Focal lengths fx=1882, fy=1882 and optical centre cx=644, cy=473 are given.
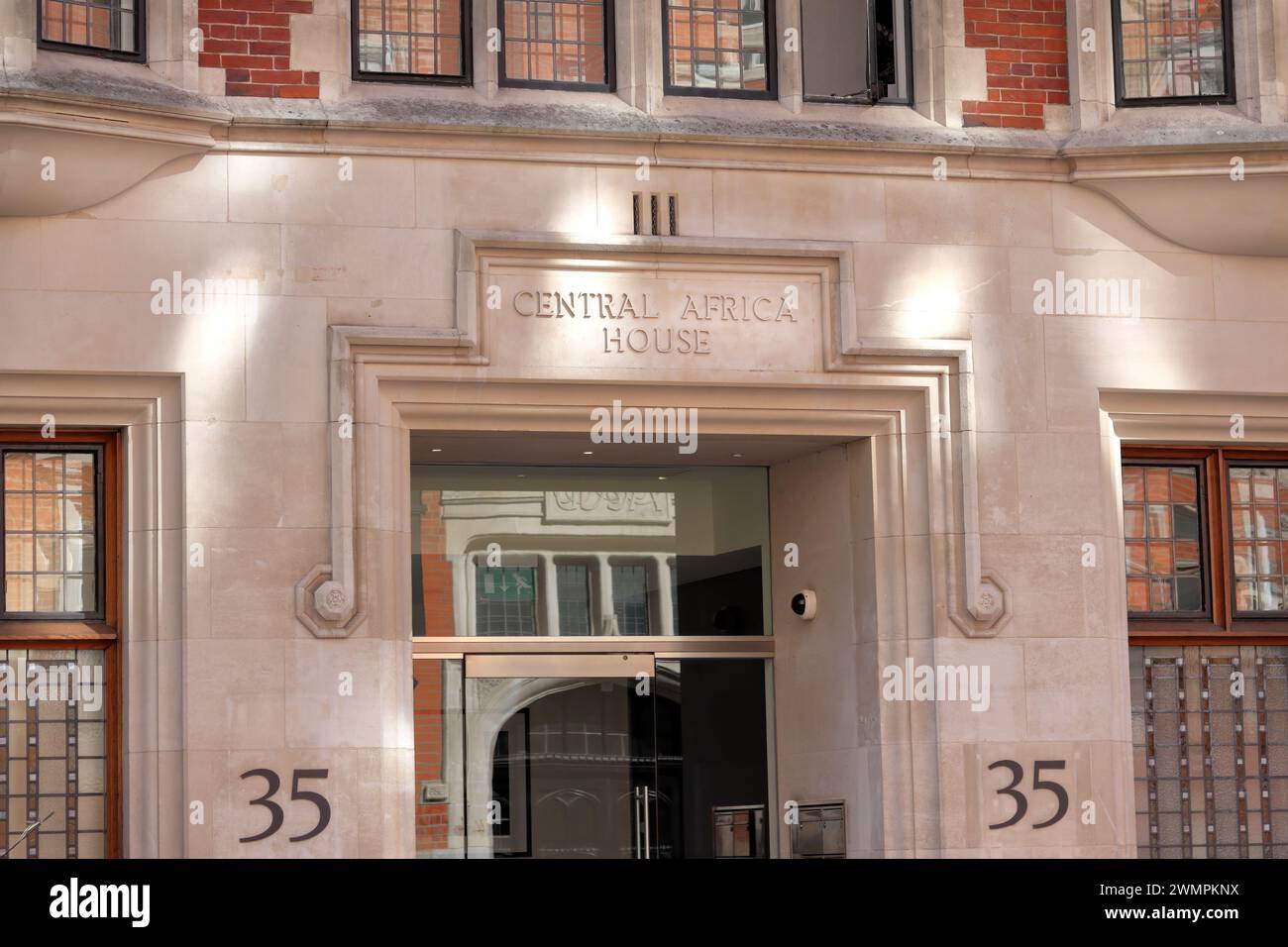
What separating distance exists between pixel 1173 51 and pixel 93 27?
20.0 ft

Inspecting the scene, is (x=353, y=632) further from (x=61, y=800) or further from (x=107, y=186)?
(x=107, y=186)

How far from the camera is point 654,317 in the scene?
402 inches

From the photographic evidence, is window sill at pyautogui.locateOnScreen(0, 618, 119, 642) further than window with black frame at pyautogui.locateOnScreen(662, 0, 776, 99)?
No

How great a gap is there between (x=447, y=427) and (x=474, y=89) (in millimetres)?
1856

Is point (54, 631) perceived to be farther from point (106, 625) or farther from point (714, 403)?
point (714, 403)

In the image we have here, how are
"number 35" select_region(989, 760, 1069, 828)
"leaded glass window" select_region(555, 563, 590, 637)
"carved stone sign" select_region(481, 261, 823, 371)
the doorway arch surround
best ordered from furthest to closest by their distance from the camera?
"leaded glass window" select_region(555, 563, 590, 637)
"number 35" select_region(989, 760, 1069, 828)
"carved stone sign" select_region(481, 261, 823, 371)
the doorway arch surround

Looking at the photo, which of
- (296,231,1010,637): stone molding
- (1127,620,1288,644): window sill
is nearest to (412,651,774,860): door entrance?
(296,231,1010,637): stone molding

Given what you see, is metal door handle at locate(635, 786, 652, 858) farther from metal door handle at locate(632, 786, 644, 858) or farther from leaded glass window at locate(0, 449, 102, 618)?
leaded glass window at locate(0, 449, 102, 618)

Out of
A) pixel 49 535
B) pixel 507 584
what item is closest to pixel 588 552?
pixel 507 584

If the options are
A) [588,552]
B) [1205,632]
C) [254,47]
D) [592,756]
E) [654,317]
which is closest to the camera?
[254,47]

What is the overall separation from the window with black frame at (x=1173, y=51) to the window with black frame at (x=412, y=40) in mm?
3830

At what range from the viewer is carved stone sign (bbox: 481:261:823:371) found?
33.1 feet

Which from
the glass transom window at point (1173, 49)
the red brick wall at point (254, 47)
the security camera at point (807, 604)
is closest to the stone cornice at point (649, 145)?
the red brick wall at point (254, 47)

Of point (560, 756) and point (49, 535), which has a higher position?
point (49, 535)
